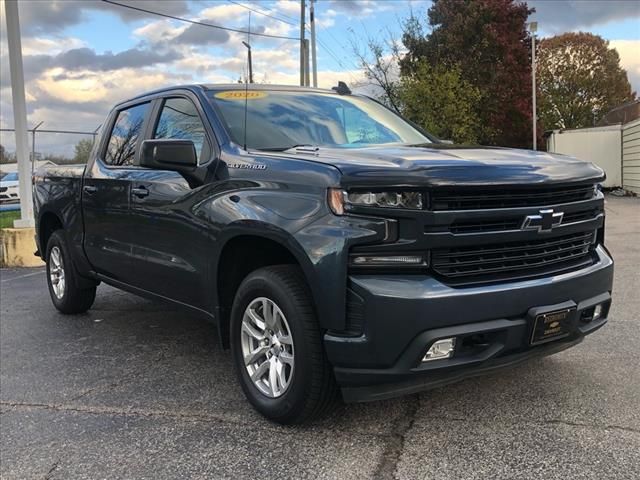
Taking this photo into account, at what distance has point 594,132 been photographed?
23016mm

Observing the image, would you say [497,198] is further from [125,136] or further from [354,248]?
[125,136]

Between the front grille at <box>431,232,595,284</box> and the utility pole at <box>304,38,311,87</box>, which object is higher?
the utility pole at <box>304,38,311,87</box>

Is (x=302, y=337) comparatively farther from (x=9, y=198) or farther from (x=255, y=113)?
(x=9, y=198)

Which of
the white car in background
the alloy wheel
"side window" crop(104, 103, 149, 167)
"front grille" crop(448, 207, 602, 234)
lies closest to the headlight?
"front grille" crop(448, 207, 602, 234)

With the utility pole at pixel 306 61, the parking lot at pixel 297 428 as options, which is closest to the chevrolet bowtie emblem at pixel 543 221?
the parking lot at pixel 297 428

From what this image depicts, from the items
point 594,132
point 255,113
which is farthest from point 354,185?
point 594,132

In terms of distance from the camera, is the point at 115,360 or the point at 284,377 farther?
the point at 115,360

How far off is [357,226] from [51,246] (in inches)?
175

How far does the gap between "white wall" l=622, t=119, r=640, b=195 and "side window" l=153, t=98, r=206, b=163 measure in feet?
62.5

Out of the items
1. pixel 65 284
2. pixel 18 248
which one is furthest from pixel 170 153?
pixel 18 248

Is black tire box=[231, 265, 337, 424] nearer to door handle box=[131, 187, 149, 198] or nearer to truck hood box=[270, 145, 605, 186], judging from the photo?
truck hood box=[270, 145, 605, 186]

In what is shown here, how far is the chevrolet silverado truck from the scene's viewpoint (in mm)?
2775

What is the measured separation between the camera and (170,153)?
3654 millimetres

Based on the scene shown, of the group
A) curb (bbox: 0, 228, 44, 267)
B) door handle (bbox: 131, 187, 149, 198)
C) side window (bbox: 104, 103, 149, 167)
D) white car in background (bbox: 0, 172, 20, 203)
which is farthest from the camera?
white car in background (bbox: 0, 172, 20, 203)
